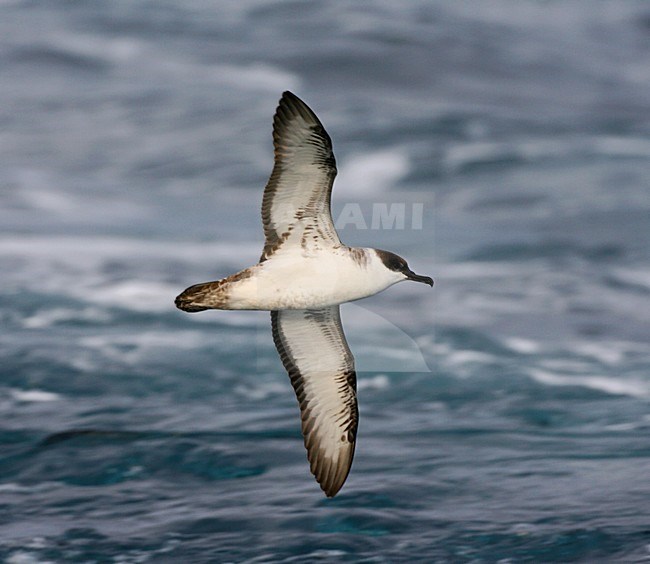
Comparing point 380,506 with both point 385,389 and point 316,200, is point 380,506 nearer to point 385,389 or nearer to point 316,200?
point 385,389

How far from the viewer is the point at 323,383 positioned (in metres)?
13.3

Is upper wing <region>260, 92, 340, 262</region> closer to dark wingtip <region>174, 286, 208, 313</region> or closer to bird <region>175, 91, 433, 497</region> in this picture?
bird <region>175, 91, 433, 497</region>

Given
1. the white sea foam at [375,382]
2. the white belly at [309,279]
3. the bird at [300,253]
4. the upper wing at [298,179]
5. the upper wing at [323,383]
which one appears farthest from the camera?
A: the white sea foam at [375,382]

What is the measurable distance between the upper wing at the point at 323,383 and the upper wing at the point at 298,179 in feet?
4.93

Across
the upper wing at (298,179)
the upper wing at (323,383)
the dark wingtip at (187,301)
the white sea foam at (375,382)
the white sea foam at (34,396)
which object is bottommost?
the white sea foam at (375,382)

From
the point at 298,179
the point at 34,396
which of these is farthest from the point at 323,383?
the point at 34,396

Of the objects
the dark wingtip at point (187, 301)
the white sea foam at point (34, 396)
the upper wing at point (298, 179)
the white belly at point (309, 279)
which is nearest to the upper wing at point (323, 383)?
the white belly at point (309, 279)

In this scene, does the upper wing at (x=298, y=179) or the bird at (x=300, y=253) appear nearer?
the upper wing at (x=298, y=179)

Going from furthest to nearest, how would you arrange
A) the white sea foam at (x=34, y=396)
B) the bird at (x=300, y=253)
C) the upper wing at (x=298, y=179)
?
the white sea foam at (x=34, y=396), the bird at (x=300, y=253), the upper wing at (x=298, y=179)

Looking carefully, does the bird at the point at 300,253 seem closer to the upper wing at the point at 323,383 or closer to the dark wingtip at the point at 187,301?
the dark wingtip at the point at 187,301

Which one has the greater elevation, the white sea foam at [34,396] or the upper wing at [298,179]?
the upper wing at [298,179]

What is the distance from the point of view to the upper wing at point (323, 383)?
13055 mm

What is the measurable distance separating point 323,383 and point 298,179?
2.95 meters

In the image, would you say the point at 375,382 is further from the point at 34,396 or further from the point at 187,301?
the point at 187,301
